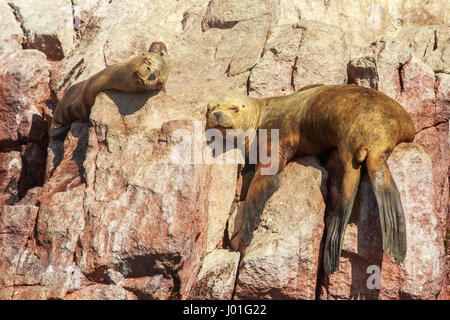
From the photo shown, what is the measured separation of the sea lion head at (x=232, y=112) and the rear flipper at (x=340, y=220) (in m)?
1.85

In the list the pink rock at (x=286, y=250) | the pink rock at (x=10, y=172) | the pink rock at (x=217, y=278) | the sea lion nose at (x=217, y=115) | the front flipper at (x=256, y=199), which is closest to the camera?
the pink rock at (x=286, y=250)

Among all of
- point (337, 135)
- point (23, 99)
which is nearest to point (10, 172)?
point (23, 99)

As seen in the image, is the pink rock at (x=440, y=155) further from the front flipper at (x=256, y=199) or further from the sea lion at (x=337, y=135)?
the front flipper at (x=256, y=199)

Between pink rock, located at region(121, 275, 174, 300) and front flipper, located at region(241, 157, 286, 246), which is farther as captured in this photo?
front flipper, located at region(241, 157, 286, 246)

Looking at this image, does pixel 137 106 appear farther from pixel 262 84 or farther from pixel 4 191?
pixel 4 191

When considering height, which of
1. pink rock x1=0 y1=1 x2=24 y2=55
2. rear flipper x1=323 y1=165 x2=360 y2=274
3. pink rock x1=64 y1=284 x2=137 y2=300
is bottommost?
pink rock x1=64 y1=284 x2=137 y2=300

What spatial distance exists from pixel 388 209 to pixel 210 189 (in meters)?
2.21

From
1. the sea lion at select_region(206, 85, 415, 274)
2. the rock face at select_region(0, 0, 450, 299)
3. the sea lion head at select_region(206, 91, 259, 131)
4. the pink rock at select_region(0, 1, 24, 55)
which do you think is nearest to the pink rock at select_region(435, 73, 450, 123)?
the rock face at select_region(0, 0, 450, 299)

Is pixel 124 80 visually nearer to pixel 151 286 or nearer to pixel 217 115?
pixel 217 115

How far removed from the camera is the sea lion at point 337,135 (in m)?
6.06

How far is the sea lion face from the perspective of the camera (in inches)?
307

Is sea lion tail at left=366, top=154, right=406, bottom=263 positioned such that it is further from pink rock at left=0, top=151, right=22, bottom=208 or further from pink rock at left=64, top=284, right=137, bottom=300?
pink rock at left=0, top=151, right=22, bottom=208

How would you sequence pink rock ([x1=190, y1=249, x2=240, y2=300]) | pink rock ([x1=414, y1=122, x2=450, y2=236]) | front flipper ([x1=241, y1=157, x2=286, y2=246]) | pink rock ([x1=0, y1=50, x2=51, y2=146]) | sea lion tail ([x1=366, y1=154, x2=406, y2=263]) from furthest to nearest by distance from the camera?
1. pink rock ([x1=0, y1=50, x2=51, y2=146])
2. pink rock ([x1=414, y1=122, x2=450, y2=236])
3. front flipper ([x1=241, y1=157, x2=286, y2=246])
4. pink rock ([x1=190, y1=249, x2=240, y2=300])
5. sea lion tail ([x1=366, y1=154, x2=406, y2=263])

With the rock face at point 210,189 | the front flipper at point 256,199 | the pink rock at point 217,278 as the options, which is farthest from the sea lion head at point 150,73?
the pink rock at point 217,278
